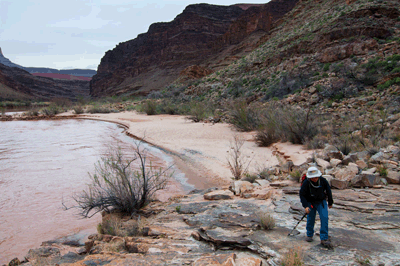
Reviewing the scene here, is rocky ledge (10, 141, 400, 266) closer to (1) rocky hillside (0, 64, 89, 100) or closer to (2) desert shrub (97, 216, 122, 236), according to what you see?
(2) desert shrub (97, 216, 122, 236)

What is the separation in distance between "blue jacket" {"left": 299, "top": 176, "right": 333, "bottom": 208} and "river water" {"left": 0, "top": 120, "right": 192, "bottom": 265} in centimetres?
364

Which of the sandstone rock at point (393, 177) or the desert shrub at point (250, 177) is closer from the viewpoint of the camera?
the sandstone rock at point (393, 177)

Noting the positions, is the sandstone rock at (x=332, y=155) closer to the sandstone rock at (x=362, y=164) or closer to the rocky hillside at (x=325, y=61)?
the sandstone rock at (x=362, y=164)

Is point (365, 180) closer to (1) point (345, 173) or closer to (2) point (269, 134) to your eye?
(1) point (345, 173)

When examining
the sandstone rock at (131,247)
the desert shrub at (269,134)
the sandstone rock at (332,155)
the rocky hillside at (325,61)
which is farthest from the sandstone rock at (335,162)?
the rocky hillside at (325,61)

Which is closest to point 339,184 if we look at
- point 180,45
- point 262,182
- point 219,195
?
point 262,182

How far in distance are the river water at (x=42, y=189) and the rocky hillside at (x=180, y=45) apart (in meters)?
51.5

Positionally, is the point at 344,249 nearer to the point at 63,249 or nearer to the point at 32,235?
the point at 63,249

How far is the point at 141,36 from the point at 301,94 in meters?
92.9

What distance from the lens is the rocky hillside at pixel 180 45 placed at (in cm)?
6775

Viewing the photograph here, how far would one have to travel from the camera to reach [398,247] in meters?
2.91

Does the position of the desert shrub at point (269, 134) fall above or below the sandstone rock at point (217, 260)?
above

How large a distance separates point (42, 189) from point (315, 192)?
6.76m

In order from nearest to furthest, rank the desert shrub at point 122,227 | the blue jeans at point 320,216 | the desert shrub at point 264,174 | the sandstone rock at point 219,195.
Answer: the blue jeans at point 320,216 → the desert shrub at point 122,227 → the sandstone rock at point 219,195 → the desert shrub at point 264,174
